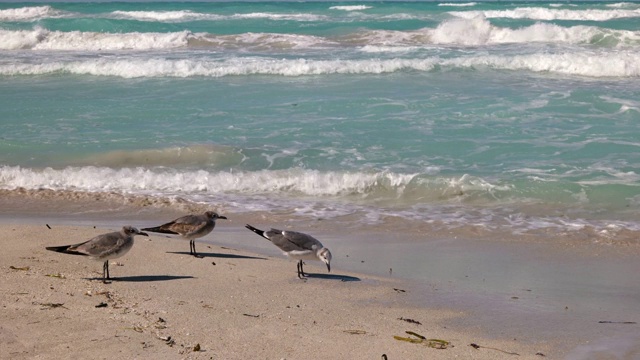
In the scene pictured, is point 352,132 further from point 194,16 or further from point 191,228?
point 194,16

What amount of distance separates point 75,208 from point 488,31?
24181 mm

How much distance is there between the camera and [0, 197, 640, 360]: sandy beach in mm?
5152

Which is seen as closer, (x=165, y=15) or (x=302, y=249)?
(x=302, y=249)

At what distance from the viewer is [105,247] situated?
6609 mm

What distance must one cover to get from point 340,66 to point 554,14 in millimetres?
24679

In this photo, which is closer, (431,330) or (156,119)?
(431,330)

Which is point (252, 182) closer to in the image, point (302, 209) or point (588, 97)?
point (302, 209)

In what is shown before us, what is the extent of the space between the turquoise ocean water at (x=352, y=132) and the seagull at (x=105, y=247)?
3.10 m

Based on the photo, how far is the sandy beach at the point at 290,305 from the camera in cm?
515

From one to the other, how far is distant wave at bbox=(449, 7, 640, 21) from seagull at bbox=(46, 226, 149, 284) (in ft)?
119

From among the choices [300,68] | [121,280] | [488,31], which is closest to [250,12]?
[488,31]

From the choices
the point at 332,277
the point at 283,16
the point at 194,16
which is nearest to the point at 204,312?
the point at 332,277

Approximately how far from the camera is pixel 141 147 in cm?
1262

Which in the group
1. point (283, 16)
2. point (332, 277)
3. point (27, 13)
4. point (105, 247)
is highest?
point (105, 247)
